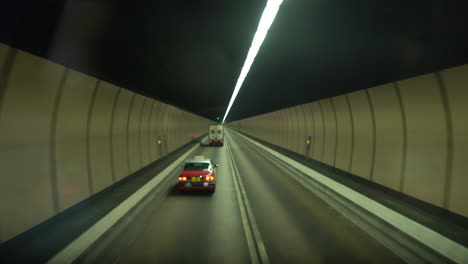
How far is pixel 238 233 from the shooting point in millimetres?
6910

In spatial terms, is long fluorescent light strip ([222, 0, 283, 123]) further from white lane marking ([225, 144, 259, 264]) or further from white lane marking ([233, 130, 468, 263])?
white lane marking ([233, 130, 468, 263])

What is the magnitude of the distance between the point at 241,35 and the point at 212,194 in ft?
21.2

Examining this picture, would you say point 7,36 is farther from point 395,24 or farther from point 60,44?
point 395,24

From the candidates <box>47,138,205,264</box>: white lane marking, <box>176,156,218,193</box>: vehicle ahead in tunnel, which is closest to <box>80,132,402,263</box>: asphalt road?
<box>47,138,205,264</box>: white lane marking

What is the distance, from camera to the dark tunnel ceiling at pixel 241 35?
461 centimetres

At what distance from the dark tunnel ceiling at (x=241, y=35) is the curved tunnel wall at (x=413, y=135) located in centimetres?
80

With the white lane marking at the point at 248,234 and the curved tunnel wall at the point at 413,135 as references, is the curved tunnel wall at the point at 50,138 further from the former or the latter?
the curved tunnel wall at the point at 413,135

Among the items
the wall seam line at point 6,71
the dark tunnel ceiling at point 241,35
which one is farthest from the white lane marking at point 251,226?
the wall seam line at point 6,71

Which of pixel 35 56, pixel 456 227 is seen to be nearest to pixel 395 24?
pixel 456 227

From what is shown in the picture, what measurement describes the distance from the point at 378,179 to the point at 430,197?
116 inches

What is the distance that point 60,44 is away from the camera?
554cm

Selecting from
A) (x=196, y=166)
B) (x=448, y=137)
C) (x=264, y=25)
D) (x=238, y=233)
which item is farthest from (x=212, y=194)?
(x=448, y=137)

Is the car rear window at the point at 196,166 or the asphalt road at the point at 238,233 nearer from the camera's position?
the asphalt road at the point at 238,233

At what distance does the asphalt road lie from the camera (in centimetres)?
562
